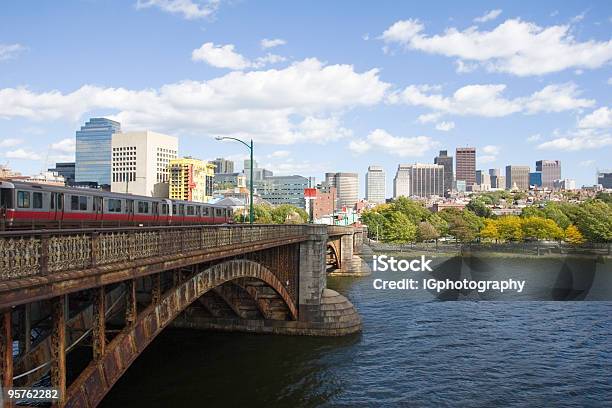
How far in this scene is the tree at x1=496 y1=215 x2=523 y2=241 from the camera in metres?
140

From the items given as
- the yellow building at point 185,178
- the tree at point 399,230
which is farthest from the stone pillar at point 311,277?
the yellow building at point 185,178

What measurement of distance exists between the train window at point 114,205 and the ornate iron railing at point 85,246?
40.2ft

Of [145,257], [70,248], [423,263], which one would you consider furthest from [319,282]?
[423,263]

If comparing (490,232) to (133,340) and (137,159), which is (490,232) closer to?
(137,159)

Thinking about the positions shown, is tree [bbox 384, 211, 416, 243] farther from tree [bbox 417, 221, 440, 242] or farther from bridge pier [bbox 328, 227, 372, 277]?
bridge pier [bbox 328, 227, 372, 277]

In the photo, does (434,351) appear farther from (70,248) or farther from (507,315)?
(70,248)

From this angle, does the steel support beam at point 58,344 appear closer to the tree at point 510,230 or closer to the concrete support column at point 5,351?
the concrete support column at point 5,351

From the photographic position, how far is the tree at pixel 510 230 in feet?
460

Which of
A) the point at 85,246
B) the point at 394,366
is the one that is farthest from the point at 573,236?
the point at 85,246

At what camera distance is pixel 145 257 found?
15.6m

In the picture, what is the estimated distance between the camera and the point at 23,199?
912 inches

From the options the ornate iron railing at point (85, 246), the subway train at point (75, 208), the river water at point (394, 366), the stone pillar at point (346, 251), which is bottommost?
the river water at point (394, 366)

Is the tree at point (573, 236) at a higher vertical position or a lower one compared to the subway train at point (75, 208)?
lower

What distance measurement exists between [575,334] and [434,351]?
43.8ft
